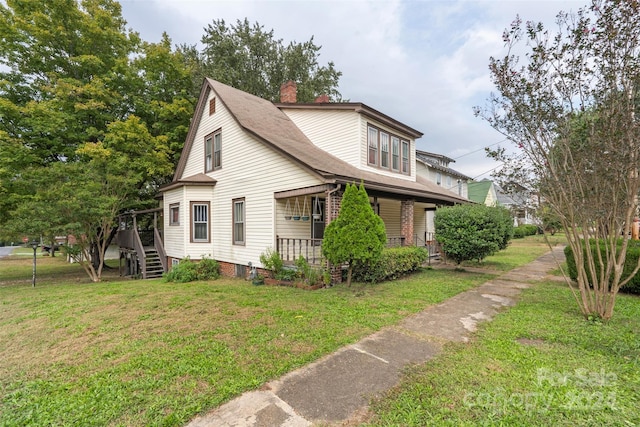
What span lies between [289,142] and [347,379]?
29.3ft

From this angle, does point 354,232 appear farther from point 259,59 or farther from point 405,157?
point 259,59

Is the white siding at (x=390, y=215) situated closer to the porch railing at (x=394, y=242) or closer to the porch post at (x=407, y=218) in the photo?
the porch post at (x=407, y=218)

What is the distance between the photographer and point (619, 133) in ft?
14.9

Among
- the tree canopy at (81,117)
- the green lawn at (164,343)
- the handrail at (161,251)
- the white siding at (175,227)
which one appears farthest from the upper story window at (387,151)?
the tree canopy at (81,117)

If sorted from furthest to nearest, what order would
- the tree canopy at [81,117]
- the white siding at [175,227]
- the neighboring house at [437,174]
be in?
1. the neighboring house at [437,174]
2. the white siding at [175,227]
3. the tree canopy at [81,117]

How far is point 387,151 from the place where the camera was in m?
12.6

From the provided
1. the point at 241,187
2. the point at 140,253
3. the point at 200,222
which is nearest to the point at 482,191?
the point at 241,187

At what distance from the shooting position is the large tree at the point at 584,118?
15.1 ft

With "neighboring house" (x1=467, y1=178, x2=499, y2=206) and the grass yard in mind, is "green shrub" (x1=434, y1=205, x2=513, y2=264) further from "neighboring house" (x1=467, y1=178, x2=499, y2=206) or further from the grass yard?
"neighboring house" (x1=467, y1=178, x2=499, y2=206)

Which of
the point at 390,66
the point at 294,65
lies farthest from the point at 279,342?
the point at 294,65

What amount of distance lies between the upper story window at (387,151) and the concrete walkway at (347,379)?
293 inches

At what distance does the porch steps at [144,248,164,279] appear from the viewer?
13.9m

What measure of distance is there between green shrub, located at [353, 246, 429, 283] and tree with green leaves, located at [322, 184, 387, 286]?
73 centimetres

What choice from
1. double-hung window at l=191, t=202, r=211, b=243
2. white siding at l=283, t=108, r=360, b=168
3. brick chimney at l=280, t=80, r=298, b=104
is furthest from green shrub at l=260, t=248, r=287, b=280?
brick chimney at l=280, t=80, r=298, b=104
